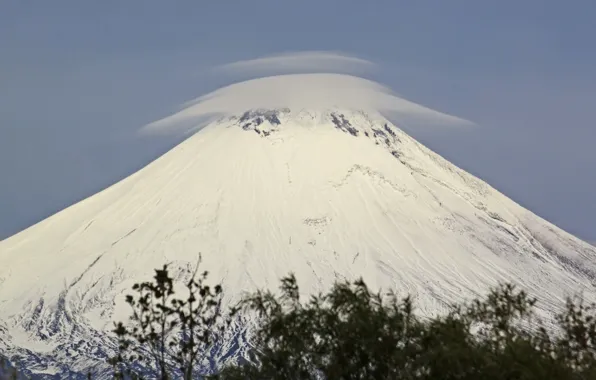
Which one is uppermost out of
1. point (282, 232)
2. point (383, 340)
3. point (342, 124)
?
point (342, 124)

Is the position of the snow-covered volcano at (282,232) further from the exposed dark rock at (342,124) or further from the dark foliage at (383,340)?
the dark foliage at (383,340)

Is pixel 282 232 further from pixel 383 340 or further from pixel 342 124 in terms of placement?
pixel 383 340

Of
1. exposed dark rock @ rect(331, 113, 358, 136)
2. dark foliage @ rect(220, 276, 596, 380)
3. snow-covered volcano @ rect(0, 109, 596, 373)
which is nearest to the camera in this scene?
dark foliage @ rect(220, 276, 596, 380)

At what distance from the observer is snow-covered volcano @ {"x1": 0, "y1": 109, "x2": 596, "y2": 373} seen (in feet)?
502

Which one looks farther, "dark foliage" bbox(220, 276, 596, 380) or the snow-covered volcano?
the snow-covered volcano

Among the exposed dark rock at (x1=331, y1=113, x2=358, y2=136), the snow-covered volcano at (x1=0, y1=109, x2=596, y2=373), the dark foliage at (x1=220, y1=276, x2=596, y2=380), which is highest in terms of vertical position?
the exposed dark rock at (x1=331, y1=113, x2=358, y2=136)

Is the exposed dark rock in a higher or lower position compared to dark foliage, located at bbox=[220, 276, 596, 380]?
higher

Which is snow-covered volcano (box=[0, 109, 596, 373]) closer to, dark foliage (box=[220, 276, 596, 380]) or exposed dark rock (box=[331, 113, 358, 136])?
exposed dark rock (box=[331, 113, 358, 136])

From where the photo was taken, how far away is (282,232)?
16812cm

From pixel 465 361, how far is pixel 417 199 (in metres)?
149

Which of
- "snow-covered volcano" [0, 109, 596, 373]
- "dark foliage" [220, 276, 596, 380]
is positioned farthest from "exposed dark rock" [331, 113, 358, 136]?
"dark foliage" [220, 276, 596, 380]

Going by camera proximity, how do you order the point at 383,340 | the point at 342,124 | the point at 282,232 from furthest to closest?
the point at 342,124
the point at 282,232
the point at 383,340

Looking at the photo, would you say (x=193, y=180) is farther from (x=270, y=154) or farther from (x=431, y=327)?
(x=431, y=327)

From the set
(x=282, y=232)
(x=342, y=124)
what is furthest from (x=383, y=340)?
(x=342, y=124)
